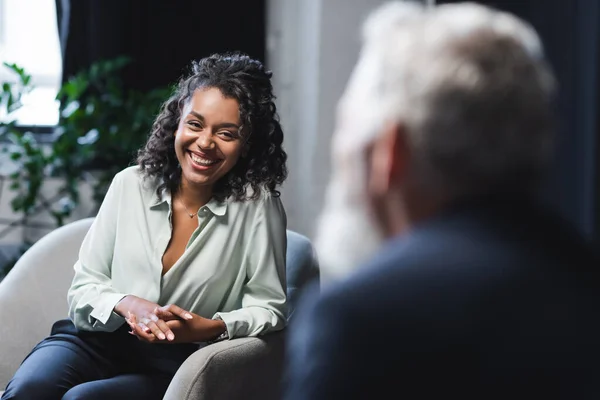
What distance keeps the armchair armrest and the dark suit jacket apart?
1044mm

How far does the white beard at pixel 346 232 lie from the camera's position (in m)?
0.92

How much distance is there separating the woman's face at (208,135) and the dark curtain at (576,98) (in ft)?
2.36

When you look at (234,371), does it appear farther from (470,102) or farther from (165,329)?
(470,102)

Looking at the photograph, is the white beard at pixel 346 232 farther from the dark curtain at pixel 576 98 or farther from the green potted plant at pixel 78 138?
the green potted plant at pixel 78 138

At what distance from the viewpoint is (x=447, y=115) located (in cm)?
82

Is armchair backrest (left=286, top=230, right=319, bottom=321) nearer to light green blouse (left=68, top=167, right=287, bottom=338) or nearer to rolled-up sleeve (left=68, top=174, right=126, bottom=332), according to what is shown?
light green blouse (left=68, top=167, right=287, bottom=338)

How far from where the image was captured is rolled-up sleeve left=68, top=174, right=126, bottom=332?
2016 millimetres

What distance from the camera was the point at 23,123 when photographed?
3689mm

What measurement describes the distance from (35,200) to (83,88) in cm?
47

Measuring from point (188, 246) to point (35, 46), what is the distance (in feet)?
6.78

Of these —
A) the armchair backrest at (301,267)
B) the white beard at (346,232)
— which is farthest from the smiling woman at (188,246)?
the white beard at (346,232)

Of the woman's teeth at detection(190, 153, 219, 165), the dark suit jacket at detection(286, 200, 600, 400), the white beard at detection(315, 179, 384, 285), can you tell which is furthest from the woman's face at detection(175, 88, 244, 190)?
the dark suit jacket at detection(286, 200, 600, 400)

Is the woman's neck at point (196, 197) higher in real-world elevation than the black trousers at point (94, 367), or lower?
higher

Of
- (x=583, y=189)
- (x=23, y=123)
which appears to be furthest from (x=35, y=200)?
(x=583, y=189)
